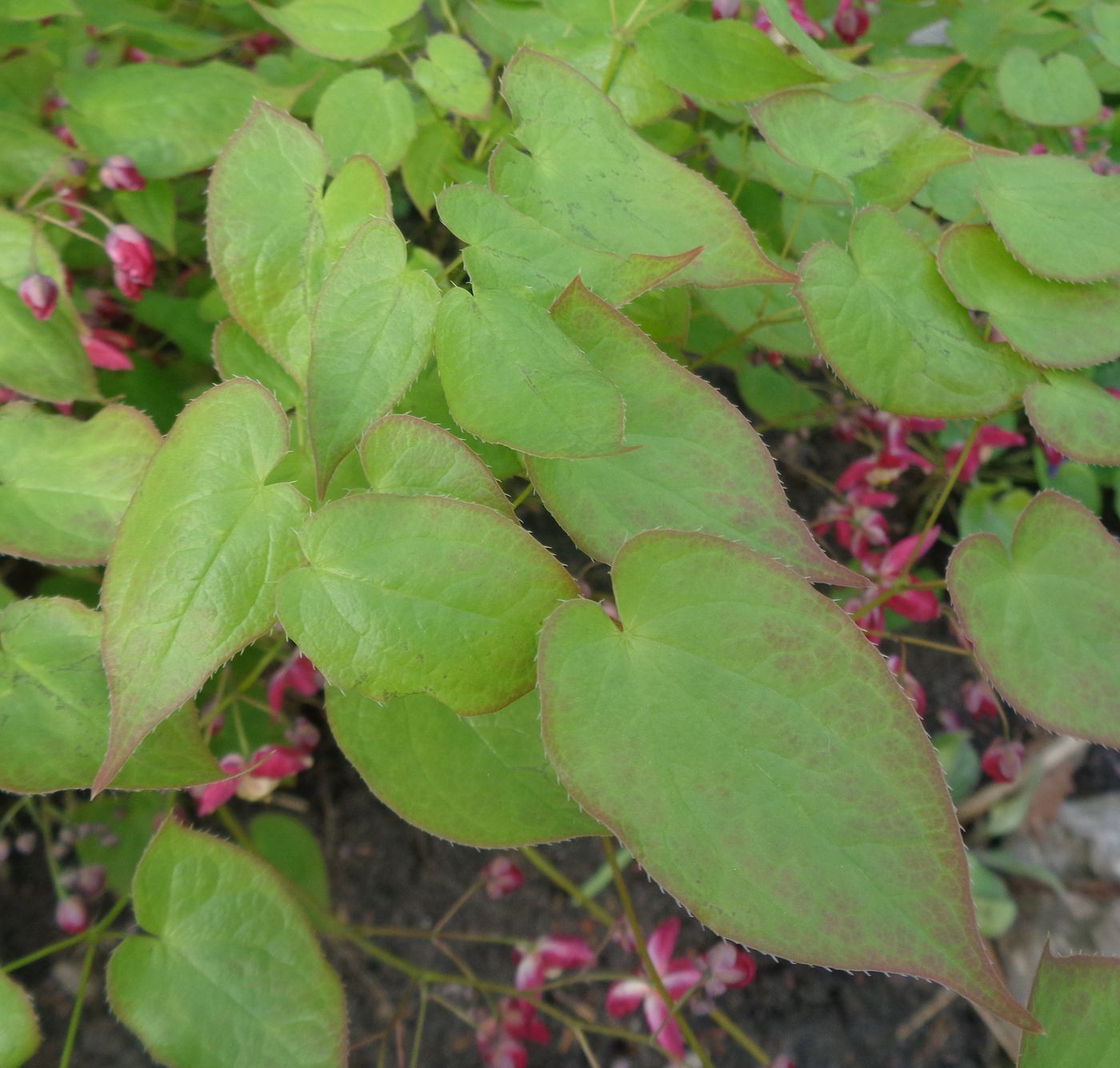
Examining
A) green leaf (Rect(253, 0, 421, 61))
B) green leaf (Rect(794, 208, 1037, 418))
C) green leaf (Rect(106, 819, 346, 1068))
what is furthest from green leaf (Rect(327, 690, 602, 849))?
green leaf (Rect(253, 0, 421, 61))

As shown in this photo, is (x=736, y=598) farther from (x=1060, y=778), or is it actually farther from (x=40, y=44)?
(x=1060, y=778)

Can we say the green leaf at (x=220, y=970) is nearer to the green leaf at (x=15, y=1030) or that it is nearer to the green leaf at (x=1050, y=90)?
the green leaf at (x=15, y=1030)

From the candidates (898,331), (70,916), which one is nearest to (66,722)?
(70,916)

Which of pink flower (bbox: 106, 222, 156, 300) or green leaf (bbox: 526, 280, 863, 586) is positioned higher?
green leaf (bbox: 526, 280, 863, 586)

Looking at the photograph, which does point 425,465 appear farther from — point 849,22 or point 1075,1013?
point 849,22

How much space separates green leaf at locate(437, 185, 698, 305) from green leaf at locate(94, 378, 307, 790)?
16cm

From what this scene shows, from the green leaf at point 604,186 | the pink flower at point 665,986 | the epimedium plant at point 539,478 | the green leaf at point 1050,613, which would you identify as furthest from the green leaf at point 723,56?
the pink flower at point 665,986

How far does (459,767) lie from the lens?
1.94 feet

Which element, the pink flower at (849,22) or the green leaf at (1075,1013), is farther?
the pink flower at (849,22)

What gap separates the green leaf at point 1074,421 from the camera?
0.63 m

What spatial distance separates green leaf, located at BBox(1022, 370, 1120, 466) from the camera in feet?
2.08

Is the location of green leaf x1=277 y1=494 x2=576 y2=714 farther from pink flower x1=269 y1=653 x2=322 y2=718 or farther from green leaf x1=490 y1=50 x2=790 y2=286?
pink flower x1=269 y1=653 x2=322 y2=718

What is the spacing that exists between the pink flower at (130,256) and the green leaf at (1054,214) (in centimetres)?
68

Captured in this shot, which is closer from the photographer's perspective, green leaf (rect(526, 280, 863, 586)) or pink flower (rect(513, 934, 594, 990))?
green leaf (rect(526, 280, 863, 586))
